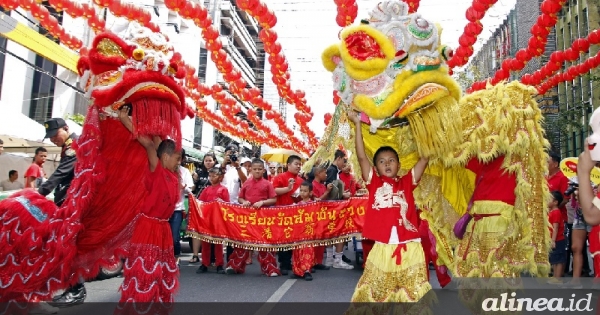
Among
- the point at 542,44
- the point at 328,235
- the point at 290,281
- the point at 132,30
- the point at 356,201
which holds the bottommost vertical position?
the point at 290,281

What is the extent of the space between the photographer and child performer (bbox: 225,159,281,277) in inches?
187

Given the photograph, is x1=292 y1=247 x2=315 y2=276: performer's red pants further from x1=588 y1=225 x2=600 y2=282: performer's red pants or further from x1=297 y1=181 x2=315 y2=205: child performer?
x1=588 y1=225 x2=600 y2=282: performer's red pants

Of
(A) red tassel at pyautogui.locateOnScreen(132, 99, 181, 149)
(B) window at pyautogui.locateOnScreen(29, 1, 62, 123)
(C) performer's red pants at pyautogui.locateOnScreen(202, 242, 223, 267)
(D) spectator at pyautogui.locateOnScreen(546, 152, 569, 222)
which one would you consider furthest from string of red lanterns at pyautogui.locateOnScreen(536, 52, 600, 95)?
(B) window at pyautogui.locateOnScreen(29, 1, 62, 123)

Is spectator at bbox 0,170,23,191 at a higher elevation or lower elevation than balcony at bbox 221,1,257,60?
lower

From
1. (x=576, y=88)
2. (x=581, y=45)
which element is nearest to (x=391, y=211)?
(x=581, y=45)

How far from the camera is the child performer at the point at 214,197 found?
6.84 metres

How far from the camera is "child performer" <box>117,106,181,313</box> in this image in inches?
116

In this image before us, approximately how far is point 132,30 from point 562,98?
95.8 feet

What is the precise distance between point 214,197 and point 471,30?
4922 mm

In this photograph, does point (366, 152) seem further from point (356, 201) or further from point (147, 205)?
point (356, 201)

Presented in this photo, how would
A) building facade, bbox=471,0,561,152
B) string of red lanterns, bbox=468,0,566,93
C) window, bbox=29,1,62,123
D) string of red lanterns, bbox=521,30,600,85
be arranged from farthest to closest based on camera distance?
building facade, bbox=471,0,561,152, window, bbox=29,1,62,123, string of red lanterns, bbox=521,30,600,85, string of red lanterns, bbox=468,0,566,93

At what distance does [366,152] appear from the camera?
3.54m

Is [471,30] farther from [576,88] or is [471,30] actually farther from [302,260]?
[576,88]

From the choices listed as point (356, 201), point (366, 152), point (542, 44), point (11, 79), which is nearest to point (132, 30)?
point (366, 152)
